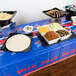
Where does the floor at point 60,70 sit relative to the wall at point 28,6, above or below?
below

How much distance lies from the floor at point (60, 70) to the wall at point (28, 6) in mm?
991

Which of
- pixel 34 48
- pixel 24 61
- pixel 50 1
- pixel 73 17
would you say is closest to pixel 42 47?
pixel 34 48

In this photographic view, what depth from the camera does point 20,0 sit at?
48.4 inches

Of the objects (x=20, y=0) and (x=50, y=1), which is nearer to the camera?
(x=20, y=0)

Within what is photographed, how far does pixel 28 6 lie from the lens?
4.39 feet

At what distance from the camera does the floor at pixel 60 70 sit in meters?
1.00

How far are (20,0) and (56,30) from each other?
81cm

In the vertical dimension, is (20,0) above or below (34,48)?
above

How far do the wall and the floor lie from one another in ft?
3.25

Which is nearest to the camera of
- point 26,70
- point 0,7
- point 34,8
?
point 26,70

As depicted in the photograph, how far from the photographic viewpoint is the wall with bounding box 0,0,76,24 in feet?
3.98

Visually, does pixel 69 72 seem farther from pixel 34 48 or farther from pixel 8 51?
pixel 8 51

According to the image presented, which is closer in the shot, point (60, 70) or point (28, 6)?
point (60, 70)

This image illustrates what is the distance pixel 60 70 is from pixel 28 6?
118 centimetres
